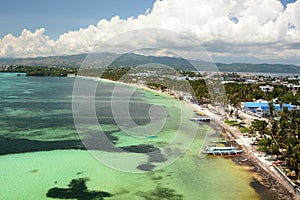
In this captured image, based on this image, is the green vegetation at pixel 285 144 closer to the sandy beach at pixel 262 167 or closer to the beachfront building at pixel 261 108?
the sandy beach at pixel 262 167

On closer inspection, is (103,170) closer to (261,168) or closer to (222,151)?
(222,151)

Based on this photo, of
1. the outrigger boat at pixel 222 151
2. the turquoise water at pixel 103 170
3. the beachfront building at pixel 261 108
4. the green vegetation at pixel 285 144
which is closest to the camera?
the turquoise water at pixel 103 170

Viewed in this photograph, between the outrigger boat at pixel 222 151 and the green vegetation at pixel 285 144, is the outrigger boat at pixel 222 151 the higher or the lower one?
the lower one

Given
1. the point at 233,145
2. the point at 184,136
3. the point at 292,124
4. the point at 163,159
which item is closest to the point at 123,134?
the point at 184,136

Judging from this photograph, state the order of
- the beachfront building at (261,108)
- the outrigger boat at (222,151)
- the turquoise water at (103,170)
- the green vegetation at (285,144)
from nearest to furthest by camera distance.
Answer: the turquoise water at (103,170)
the green vegetation at (285,144)
the outrigger boat at (222,151)
the beachfront building at (261,108)

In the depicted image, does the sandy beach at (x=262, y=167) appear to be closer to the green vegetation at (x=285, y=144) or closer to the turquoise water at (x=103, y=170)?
the green vegetation at (x=285, y=144)

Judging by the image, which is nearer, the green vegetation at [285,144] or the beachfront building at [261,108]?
the green vegetation at [285,144]

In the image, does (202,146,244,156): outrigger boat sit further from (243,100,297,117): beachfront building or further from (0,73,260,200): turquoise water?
(243,100,297,117): beachfront building

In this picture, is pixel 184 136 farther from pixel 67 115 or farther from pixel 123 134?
pixel 67 115

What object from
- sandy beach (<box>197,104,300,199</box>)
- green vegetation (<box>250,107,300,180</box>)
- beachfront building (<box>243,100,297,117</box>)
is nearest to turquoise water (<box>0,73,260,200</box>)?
sandy beach (<box>197,104,300,199</box>)

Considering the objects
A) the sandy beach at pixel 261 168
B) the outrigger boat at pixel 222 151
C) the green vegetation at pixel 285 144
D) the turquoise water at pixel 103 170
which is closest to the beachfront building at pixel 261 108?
the sandy beach at pixel 261 168

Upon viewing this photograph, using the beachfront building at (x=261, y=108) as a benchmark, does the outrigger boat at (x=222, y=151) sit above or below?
below
